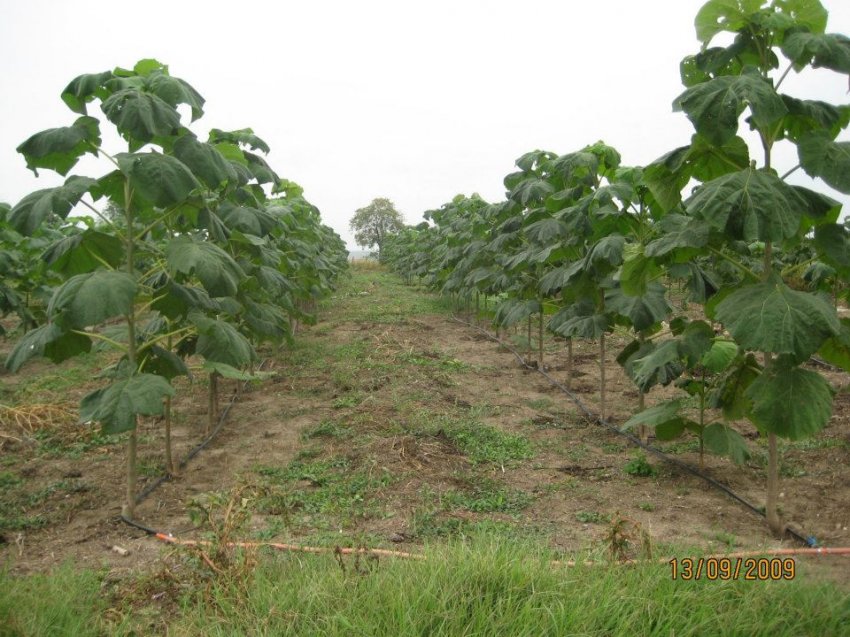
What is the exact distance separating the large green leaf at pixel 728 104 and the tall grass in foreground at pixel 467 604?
74.1 inches

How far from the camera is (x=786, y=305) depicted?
9.34 feet

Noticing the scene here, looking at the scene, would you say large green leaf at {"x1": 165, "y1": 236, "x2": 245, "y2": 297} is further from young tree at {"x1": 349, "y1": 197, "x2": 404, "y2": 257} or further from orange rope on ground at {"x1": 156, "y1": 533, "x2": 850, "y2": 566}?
young tree at {"x1": 349, "y1": 197, "x2": 404, "y2": 257}

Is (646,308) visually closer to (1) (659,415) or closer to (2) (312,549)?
(1) (659,415)

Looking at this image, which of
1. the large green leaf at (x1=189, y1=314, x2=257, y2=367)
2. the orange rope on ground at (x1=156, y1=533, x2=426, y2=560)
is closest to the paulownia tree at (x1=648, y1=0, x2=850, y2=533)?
the orange rope on ground at (x1=156, y1=533, x2=426, y2=560)

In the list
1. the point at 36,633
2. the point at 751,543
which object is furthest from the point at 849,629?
the point at 36,633

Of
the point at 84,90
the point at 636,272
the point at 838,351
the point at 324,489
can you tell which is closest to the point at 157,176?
the point at 84,90

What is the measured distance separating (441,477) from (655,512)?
1.37 m

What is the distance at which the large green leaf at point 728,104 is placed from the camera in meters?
2.78

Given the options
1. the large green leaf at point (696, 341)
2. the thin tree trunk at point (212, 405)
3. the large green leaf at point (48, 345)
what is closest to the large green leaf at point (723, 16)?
the large green leaf at point (696, 341)

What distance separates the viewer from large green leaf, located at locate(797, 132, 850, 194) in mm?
2803

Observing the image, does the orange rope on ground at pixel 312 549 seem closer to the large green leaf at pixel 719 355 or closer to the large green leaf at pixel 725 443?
the large green leaf at pixel 725 443

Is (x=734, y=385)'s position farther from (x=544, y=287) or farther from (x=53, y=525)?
(x=53, y=525)
